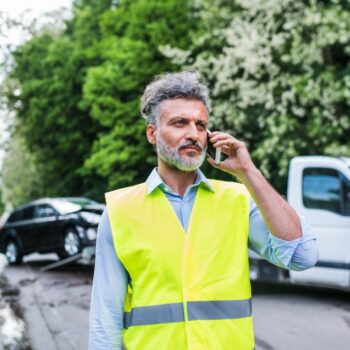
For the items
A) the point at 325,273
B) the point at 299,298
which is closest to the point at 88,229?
the point at 299,298

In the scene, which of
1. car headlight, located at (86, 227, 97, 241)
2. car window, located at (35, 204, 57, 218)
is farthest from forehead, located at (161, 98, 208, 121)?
car window, located at (35, 204, 57, 218)

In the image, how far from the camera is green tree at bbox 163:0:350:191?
15578mm

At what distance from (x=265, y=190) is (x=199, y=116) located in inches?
14.9

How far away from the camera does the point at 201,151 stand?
7.57ft

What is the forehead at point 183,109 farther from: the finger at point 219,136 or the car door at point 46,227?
the car door at point 46,227

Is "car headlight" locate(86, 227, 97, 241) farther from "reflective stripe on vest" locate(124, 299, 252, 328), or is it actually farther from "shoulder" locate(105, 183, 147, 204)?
"reflective stripe on vest" locate(124, 299, 252, 328)

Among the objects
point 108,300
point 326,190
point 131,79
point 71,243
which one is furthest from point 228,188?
point 131,79

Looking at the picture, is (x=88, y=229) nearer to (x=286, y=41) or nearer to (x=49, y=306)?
(x=49, y=306)

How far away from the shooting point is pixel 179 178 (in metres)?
2.40

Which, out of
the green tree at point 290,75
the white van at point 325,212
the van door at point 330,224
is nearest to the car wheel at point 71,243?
the green tree at point 290,75

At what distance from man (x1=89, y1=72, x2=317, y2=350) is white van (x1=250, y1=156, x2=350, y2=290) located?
6.48 metres

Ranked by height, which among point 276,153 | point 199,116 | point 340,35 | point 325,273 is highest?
point 340,35

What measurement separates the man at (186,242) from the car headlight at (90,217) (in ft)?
39.6

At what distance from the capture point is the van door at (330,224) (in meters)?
8.55
